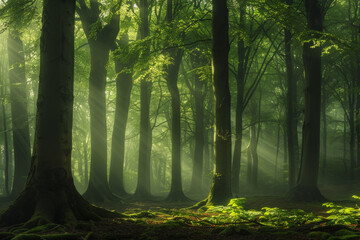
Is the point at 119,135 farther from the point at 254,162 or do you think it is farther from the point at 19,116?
the point at 254,162

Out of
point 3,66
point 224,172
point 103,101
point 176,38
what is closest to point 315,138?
point 224,172

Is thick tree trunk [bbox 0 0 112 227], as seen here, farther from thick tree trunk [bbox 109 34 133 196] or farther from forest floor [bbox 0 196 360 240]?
thick tree trunk [bbox 109 34 133 196]

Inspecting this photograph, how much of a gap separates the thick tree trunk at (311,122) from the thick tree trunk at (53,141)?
8000 mm

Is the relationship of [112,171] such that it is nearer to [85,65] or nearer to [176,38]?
[85,65]

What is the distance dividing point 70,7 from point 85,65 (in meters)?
13.8

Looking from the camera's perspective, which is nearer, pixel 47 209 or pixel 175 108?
pixel 47 209

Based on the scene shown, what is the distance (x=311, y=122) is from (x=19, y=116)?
1365 cm

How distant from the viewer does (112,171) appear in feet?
57.2

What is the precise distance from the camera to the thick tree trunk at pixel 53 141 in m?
6.00

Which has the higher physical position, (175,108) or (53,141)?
(175,108)

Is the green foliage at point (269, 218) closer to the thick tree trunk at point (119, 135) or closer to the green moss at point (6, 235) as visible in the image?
the green moss at point (6, 235)

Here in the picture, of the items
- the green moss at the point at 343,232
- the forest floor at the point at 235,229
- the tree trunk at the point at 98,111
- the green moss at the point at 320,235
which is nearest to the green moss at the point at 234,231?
the forest floor at the point at 235,229

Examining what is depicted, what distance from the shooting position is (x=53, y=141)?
6203mm

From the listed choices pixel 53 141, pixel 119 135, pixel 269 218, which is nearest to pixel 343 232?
pixel 269 218
